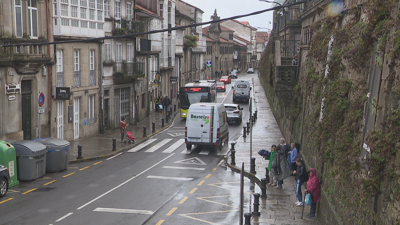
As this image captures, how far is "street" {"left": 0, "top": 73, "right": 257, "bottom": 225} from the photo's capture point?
45.2 ft

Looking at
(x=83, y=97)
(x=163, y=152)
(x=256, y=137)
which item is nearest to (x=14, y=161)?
(x=163, y=152)

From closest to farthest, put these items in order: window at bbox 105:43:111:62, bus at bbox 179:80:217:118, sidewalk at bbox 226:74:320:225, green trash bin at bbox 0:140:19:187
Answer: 1. sidewalk at bbox 226:74:320:225
2. green trash bin at bbox 0:140:19:187
3. window at bbox 105:43:111:62
4. bus at bbox 179:80:217:118

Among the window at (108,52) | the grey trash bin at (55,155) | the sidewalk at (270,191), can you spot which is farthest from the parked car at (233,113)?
the grey trash bin at (55,155)

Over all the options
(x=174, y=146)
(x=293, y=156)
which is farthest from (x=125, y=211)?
(x=174, y=146)

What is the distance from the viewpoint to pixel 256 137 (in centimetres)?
3066

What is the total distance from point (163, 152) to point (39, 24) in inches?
363

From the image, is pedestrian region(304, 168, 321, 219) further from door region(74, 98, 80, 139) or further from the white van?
door region(74, 98, 80, 139)

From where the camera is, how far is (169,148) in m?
27.1

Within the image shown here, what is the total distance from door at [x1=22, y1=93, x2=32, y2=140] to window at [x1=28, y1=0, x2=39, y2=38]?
3108mm

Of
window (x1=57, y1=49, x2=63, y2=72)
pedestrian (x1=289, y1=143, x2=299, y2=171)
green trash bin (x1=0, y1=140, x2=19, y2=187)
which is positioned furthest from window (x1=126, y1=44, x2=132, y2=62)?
pedestrian (x1=289, y1=143, x2=299, y2=171)

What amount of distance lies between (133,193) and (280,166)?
5.25 metres

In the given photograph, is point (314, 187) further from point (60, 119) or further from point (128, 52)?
point (128, 52)

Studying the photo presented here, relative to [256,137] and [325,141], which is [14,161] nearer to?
[325,141]

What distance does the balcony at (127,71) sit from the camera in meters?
34.8
